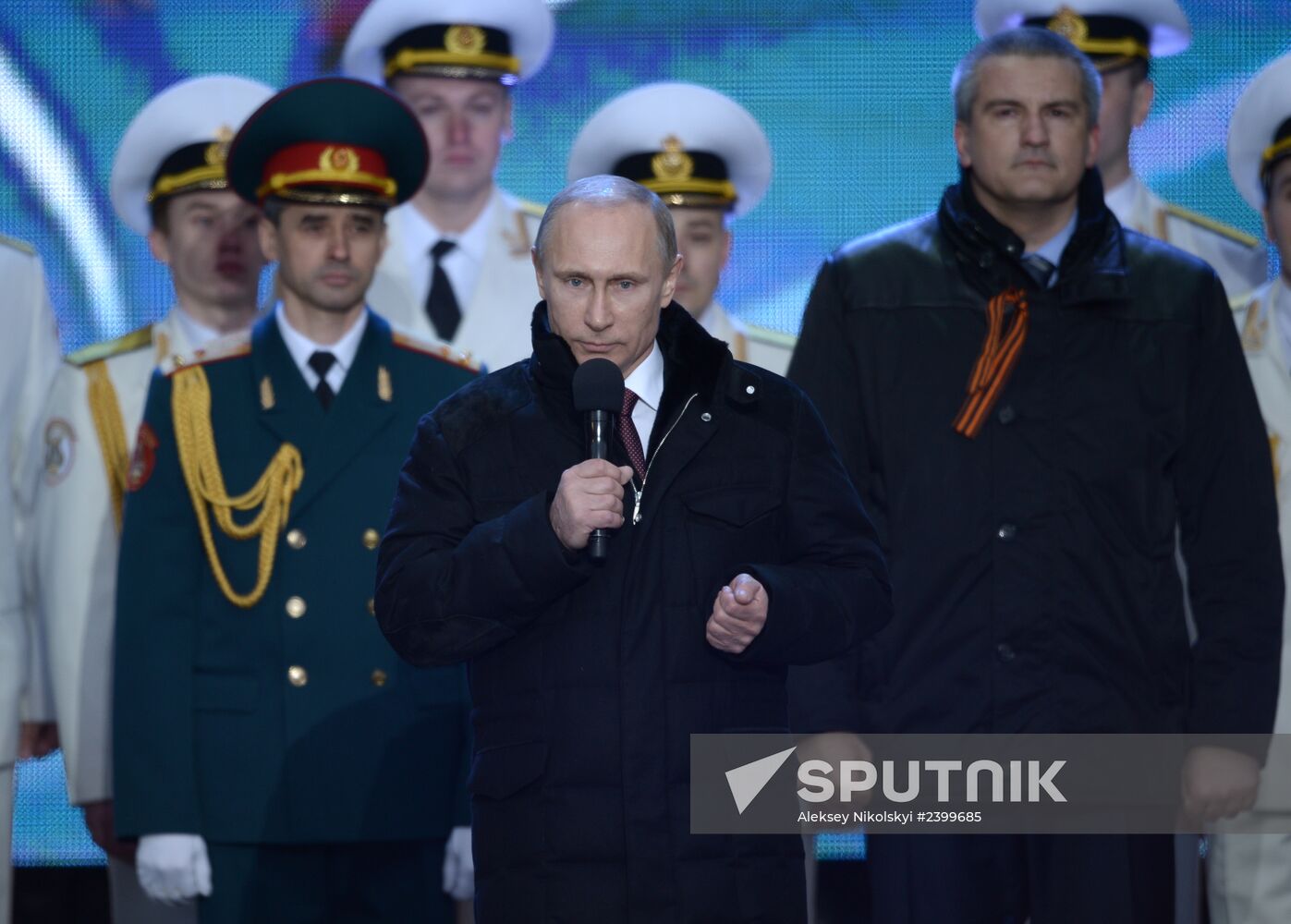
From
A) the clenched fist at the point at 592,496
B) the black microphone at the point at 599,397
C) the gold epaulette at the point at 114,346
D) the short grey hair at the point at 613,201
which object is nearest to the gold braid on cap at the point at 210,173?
the gold epaulette at the point at 114,346

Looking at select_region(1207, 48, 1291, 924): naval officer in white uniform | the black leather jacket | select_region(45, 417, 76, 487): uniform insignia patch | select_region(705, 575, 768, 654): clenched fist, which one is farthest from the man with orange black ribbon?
select_region(45, 417, 76, 487): uniform insignia patch

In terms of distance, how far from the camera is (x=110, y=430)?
4176 millimetres

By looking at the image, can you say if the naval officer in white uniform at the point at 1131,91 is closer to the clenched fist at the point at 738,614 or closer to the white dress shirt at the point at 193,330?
the white dress shirt at the point at 193,330

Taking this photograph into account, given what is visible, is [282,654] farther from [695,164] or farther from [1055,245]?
[1055,245]

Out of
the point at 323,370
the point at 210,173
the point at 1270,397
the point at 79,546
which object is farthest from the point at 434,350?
the point at 1270,397

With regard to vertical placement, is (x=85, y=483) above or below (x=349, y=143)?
below

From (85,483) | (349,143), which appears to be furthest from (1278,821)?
(85,483)

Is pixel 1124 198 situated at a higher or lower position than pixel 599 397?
higher

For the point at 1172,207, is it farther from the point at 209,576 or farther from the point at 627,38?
the point at 209,576

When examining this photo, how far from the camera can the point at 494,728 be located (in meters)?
2.52

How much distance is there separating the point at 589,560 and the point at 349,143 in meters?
1.70

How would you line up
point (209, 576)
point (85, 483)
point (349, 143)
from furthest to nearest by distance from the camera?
point (85, 483)
point (349, 143)
point (209, 576)

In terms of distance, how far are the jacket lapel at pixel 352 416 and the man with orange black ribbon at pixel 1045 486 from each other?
808 mm

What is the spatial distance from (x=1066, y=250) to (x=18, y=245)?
2.17 meters
